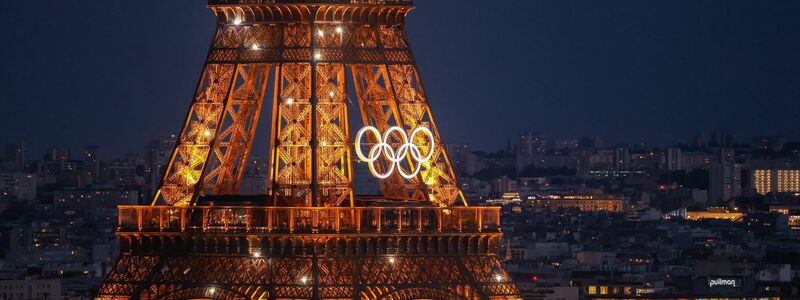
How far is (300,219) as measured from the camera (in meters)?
60.6

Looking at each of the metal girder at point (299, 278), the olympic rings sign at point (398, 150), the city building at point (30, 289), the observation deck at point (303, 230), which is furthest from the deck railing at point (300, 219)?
the city building at point (30, 289)

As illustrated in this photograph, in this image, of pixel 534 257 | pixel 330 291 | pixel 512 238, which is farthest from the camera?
pixel 512 238

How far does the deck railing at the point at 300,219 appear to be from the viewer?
6050cm

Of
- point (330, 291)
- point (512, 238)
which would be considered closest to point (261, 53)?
point (330, 291)

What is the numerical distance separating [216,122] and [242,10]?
198cm

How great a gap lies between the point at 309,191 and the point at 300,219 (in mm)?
787

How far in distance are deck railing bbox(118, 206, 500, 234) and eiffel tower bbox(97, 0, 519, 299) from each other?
0.02 meters

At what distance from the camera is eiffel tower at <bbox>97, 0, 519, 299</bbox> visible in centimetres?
6034

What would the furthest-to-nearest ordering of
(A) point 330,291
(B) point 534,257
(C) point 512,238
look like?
1. (C) point 512,238
2. (B) point 534,257
3. (A) point 330,291

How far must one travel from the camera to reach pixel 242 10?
6228 cm

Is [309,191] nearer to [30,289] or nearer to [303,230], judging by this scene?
[303,230]

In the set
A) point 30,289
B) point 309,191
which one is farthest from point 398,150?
point 30,289

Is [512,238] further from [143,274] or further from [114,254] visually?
[143,274]

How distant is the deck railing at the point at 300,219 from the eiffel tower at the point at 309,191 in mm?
24
